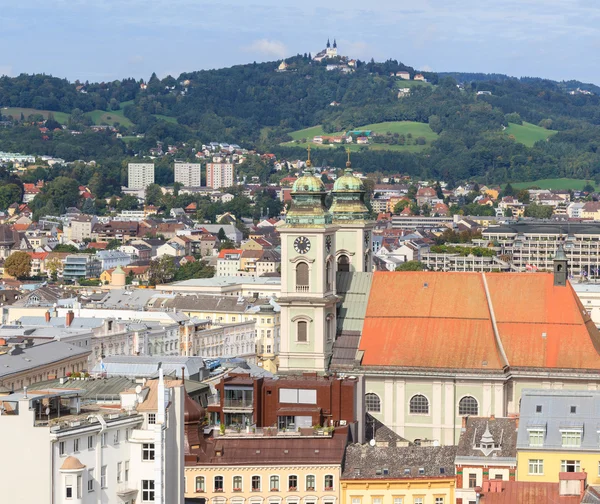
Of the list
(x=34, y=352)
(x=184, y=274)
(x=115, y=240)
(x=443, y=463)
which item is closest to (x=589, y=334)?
(x=443, y=463)

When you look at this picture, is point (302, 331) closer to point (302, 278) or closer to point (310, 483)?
point (302, 278)

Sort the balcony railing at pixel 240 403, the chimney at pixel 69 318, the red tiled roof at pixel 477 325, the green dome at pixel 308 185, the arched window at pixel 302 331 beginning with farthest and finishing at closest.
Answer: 1. the chimney at pixel 69 318
2. the green dome at pixel 308 185
3. the arched window at pixel 302 331
4. the red tiled roof at pixel 477 325
5. the balcony railing at pixel 240 403

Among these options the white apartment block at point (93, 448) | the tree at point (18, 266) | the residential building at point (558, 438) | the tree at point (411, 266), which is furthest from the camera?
the tree at point (18, 266)

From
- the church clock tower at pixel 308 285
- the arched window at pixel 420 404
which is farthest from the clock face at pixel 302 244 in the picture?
the arched window at pixel 420 404

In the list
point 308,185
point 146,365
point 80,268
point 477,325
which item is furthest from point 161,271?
point 477,325

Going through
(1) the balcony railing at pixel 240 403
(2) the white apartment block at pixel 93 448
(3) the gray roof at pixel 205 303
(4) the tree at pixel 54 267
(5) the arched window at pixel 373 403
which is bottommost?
(4) the tree at pixel 54 267

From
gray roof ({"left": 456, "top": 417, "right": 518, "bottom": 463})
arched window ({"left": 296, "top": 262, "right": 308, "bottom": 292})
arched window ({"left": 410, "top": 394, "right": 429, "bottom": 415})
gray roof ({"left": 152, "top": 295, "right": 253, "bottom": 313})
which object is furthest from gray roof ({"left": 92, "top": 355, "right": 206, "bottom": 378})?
gray roof ({"left": 152, "top": 295, "right": 253, "bottom": 313})

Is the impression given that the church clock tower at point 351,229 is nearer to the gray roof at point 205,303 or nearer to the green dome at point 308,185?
the green dome at point 308,185

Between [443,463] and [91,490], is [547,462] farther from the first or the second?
[91,490]
